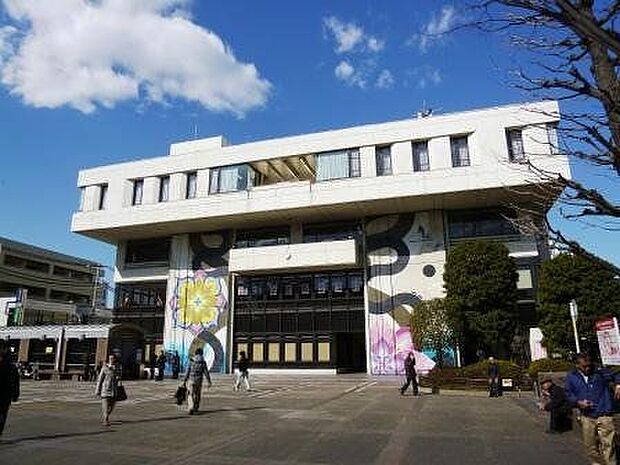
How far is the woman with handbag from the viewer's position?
12.3m

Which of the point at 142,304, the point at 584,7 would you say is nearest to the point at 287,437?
the point at 584,7

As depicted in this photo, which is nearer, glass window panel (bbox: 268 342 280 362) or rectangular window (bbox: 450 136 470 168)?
rectangular window (bbox: 450 136 470 168)

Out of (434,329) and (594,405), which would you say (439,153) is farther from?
(594,405)

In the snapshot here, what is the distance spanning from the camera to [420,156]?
34312 millimetres

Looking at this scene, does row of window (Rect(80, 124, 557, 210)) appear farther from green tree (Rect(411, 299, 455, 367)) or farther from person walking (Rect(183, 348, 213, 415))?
person walking (Rect(183, 348, 213, 415))

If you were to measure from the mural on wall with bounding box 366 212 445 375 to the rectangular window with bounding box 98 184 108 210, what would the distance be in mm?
21624

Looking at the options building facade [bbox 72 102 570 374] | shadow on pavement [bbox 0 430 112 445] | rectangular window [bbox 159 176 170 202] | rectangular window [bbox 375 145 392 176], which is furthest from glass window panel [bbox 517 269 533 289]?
shadow on pavement [bbox 0 430 112 445]

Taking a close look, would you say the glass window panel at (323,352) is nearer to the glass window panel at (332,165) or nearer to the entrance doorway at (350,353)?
the entrance doorway at (350,353)

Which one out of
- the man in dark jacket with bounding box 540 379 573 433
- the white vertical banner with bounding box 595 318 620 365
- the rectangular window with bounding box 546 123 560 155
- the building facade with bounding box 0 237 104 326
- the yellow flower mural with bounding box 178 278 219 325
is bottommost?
the man in dark jacket with bounding box 540 379 573 433

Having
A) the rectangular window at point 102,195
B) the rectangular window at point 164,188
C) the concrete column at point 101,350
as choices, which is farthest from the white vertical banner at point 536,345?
the rectangular window at point 102,195

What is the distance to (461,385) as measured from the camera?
70.9 feet

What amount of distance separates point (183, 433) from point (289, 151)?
2818 cm

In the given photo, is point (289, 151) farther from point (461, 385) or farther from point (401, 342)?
point (461, 385)

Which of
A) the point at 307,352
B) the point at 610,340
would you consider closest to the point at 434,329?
the point at 307,352
